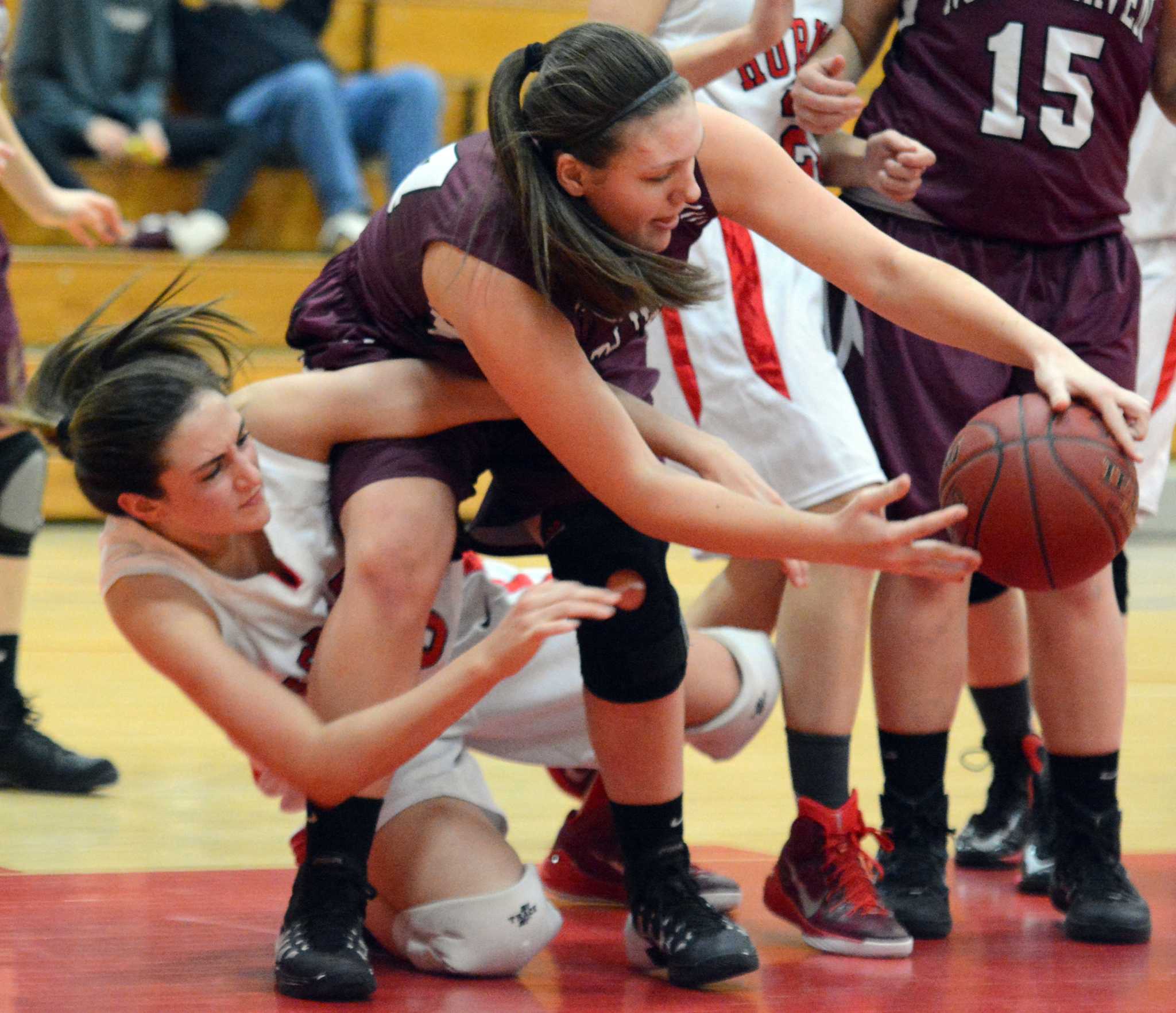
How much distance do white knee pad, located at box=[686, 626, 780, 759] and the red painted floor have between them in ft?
0.81

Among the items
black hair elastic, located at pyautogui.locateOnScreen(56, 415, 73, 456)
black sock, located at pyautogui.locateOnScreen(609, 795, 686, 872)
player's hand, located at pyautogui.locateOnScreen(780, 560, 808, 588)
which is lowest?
black sock, located at pyautogui.locateOnScreen(609, 795, 686, 872)

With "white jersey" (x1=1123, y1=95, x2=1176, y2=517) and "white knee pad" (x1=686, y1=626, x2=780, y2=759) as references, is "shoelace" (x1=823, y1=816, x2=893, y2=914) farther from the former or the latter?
"white jersey" (x1=1123, y1=95, x2=1176, y2=517)

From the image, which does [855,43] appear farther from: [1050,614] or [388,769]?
[388,769]

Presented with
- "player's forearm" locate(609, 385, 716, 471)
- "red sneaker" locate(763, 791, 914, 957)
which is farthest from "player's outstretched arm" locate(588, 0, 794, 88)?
"red sneaker" locate(763, 791, 914, 957)

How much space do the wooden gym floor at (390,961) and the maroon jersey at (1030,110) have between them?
982mm

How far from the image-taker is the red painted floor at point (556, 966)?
79.4 inches

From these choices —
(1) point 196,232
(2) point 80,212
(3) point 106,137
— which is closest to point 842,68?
(2) point 80,212

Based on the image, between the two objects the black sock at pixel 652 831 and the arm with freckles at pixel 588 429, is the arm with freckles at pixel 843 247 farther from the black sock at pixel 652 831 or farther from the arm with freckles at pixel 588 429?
the black sock at pixel 652 831

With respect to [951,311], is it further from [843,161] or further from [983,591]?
[983,591]

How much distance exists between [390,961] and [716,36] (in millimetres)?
1356

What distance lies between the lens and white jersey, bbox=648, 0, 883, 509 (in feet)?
7.80

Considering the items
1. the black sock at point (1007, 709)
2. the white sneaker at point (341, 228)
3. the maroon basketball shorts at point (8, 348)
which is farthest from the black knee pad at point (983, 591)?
the white sneaker at point (341, 228)

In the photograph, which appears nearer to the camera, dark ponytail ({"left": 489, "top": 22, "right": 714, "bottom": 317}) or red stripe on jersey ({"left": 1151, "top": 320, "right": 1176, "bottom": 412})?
dark ponytail ({"left": 489, "top": 22, "right": 714, "bottom": 317})

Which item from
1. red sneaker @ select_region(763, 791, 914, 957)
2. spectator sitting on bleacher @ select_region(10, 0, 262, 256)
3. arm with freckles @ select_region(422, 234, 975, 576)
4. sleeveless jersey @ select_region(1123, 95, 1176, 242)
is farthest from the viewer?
spectator sitting on bleacher @ select_region(10, 0, 262, 256)
